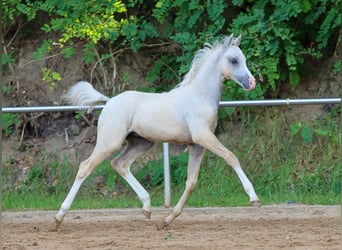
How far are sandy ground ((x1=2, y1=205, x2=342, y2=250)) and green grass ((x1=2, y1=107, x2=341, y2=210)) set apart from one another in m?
0.83

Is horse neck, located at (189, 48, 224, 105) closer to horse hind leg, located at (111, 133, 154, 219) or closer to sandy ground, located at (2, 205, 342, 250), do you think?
horse hind leg, located at (111, 133, 154, 219)

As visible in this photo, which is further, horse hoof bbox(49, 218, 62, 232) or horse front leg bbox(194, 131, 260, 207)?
horse hoof bbox(49, 218, 62, 232)

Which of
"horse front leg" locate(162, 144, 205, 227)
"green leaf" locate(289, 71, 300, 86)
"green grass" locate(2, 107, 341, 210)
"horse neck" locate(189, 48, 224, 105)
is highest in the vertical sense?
"horse neck" locate(189, 48, 224, 105)

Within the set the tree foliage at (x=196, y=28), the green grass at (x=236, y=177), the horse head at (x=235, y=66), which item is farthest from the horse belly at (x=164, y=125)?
the tree foliage at (x=196, y=28)

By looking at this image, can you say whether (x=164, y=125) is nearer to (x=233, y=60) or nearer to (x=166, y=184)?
(x=233, y=60)

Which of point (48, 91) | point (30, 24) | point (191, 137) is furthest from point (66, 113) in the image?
point (191, 137)

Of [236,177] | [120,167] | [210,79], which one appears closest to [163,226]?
[120,167]

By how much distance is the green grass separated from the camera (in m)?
11.4

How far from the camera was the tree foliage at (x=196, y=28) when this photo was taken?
1270 centimetres

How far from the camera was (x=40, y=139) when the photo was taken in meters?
14.1

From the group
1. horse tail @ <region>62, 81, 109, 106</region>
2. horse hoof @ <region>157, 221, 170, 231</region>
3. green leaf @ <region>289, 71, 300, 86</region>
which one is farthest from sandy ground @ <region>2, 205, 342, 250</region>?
green leaf @ <region>289, 71, 300, 86</region>

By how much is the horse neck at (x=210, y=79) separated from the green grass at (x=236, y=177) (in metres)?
2.59

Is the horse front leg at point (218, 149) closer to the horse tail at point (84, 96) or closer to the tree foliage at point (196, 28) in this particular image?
the horse tail at point (84, 96)

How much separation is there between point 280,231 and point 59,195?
497 cm
